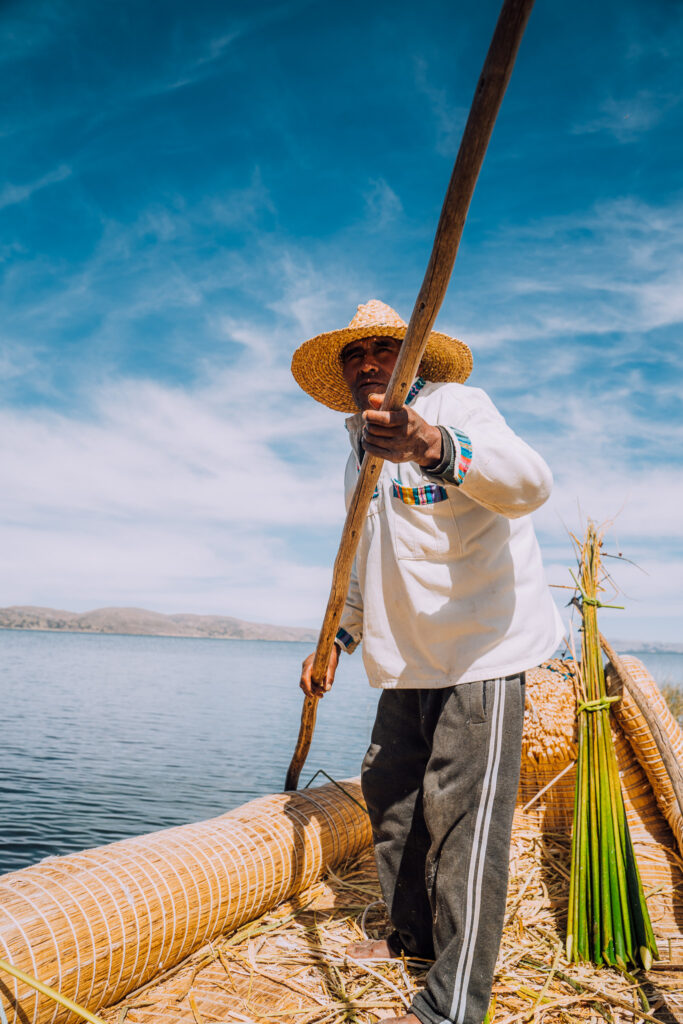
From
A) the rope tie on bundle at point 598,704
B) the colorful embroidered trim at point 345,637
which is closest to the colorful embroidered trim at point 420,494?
the colorful embroidered trim at point 345,637

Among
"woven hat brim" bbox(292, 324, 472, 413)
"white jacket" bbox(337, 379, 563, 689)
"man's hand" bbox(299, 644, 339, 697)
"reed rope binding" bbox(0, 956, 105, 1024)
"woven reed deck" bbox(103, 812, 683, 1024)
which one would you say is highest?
Answer: "woven hat brim" bbox(292, 324, 472, 413)

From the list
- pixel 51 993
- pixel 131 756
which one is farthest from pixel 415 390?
pixel 131 756

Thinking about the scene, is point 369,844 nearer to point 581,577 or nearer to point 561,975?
point 561,975

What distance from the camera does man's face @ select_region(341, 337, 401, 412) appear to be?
96.1 inches

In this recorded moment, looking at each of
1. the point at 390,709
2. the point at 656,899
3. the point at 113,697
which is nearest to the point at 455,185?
the point at 390,709

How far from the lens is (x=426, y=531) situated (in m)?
2.17

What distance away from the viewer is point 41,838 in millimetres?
6738

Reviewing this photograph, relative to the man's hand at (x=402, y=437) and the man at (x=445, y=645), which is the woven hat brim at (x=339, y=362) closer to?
the man at (x=445, y=645)

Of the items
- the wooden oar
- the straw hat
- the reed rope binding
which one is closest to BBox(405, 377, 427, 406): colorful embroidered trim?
the straw hat

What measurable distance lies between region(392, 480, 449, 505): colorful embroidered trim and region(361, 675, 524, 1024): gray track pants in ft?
1.94

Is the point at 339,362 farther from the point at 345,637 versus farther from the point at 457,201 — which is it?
the point at 457,201

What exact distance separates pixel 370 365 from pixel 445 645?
1.08 m

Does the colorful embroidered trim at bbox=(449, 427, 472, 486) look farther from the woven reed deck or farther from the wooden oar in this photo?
the woven reed deck

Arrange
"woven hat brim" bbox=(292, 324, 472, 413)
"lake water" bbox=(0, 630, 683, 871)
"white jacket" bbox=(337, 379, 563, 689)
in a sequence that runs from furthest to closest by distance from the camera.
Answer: "lake water" bbox=(0, 630, 683, 871)
"woven hat brim" bbox=(292, 324, 472, 413)
"white jacket" bbox=(337, 379, 563, 689)
